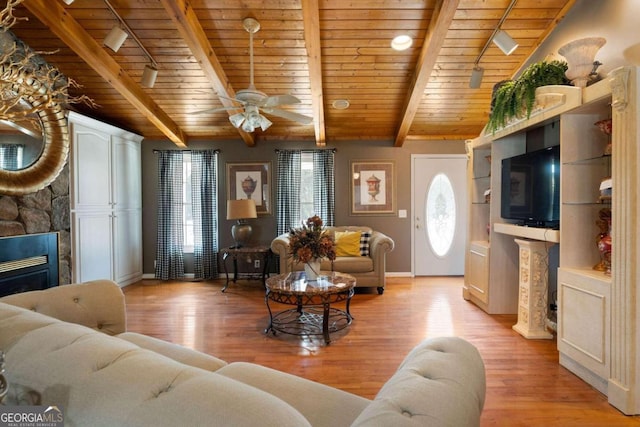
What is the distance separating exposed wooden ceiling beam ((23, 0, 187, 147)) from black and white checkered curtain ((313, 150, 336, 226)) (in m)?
2.37

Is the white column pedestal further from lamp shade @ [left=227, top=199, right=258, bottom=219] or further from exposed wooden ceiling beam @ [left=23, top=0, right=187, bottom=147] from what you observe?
exposed wooden ceiling beam @ [left=23, top=0, right=187, bottom=147]

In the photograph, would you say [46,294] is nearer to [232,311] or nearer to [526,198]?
[232,311]

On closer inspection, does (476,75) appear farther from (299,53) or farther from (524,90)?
(299,53)

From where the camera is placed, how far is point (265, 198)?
5.79 m

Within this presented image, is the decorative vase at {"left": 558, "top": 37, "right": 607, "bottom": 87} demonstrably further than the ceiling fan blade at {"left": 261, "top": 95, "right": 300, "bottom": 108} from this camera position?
No

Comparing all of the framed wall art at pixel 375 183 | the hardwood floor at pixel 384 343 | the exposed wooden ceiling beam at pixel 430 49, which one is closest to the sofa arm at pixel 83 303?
the hardwood floor at pixel 384 343

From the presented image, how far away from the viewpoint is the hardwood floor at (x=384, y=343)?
2.14 meters

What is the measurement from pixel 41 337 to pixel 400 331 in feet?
9.51

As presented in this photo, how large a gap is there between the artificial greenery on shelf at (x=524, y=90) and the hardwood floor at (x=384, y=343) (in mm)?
2018

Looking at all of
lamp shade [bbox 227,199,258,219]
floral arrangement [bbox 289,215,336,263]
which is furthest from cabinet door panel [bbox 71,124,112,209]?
floral arrangement [bbox 289,215,336,263]

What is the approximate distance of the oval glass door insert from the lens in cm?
580

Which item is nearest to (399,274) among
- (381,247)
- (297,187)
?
(381,247)

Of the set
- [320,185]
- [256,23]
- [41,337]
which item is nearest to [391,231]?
[320,185]

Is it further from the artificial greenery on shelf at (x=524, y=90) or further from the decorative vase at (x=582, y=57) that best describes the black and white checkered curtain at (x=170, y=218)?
the decorative vase at (x=582, y=57)
